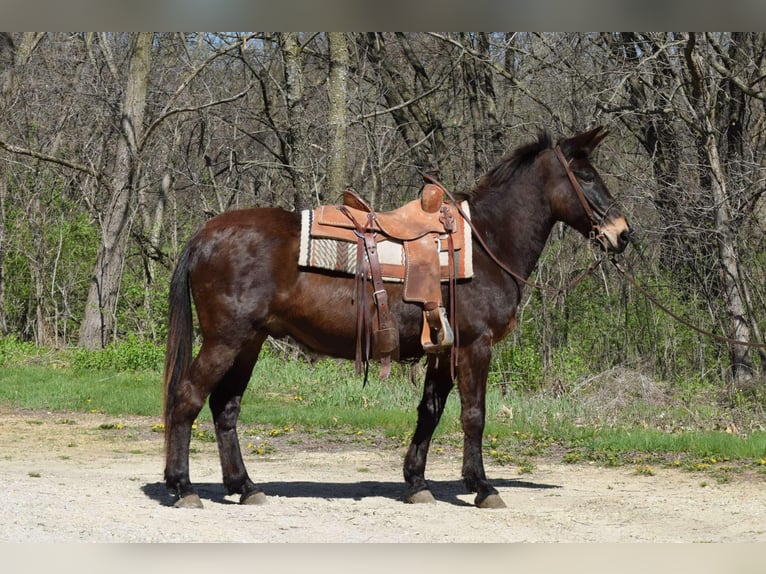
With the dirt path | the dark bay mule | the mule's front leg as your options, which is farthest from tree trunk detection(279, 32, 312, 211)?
the mule's front leg

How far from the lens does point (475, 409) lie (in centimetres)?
711

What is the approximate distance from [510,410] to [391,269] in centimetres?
475

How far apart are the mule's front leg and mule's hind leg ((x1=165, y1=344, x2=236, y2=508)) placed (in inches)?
66.1

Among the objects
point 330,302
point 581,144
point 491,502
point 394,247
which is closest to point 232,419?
point 330,302

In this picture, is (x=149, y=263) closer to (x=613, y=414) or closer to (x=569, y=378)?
(x=569, y=378)

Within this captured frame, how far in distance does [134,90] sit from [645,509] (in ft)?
46.2

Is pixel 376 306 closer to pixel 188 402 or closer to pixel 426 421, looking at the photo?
pixel 426 421

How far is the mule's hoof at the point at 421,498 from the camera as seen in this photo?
7250 millimetres

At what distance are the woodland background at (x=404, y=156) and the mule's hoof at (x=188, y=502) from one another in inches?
274

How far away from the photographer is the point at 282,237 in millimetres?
7012

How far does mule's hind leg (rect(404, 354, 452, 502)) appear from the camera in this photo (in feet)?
24.1

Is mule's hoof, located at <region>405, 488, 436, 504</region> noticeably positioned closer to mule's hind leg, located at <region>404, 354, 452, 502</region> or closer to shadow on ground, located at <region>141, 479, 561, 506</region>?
mule's hind leg, located at <region>404, 354, 452, 502</region>
